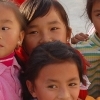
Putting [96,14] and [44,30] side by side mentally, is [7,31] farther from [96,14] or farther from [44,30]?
[96,14]

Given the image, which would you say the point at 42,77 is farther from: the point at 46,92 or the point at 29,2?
the point at 29,2

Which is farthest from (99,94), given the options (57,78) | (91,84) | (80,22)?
(80,22)

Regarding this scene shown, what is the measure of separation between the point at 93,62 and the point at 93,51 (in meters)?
0.07

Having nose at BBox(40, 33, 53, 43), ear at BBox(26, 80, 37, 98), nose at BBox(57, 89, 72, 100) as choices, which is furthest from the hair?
nose at BBox(57, 89, 72, 100)

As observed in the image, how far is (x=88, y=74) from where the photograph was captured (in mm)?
2242

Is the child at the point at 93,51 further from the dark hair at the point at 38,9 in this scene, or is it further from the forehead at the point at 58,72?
the forehead at the point at 58,72

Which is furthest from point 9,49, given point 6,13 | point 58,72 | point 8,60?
point 58,72

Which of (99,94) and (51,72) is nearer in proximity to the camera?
(51,72)

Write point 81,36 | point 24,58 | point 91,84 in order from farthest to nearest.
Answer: point 81,36 → point 91,84 → point 24,58

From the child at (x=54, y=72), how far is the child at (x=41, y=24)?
0.17 metres

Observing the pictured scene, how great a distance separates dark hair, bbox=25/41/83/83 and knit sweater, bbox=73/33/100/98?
409 millimetres

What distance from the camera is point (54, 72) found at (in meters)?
1.70

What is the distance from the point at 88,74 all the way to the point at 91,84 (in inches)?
2.4

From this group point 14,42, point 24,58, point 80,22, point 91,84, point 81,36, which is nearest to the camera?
point 14,42
